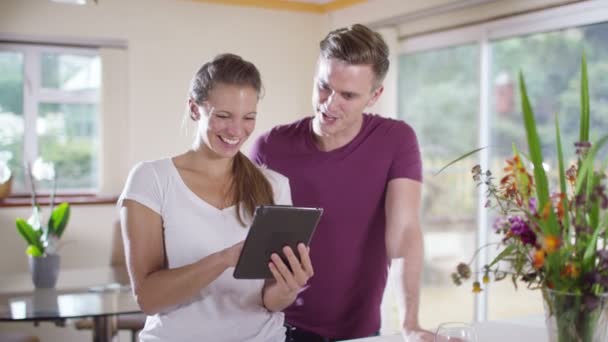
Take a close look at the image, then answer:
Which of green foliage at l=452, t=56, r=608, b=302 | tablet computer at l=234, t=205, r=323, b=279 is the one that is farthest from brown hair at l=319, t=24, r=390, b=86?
green foliage at l=452, t=56, r=608, b=302

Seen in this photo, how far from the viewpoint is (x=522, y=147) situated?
4289 millimetres

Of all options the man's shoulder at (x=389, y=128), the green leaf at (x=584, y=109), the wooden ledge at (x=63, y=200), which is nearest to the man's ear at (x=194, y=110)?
the man's shoulder at (x=389, y=128)

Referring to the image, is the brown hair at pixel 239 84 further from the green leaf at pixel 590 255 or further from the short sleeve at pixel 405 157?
the green leaf at pixel 590 255

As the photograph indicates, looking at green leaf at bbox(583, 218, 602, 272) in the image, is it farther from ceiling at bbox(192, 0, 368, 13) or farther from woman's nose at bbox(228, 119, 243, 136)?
ceiling at bbox(192, 0, 368, 13)

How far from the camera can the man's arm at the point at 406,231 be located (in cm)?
195

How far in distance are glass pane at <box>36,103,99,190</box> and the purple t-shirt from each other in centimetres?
332

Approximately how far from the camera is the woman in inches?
62.4

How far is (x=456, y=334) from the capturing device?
4.33 feet

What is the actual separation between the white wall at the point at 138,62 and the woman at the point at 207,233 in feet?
10.7

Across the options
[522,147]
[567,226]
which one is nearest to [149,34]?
[522,147]

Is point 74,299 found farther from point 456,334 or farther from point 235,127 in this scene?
point 456,334

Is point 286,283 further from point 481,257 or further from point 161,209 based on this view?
point 481,257

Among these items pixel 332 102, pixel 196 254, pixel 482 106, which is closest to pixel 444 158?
pixel 482 106

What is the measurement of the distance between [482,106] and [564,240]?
10.4ft
